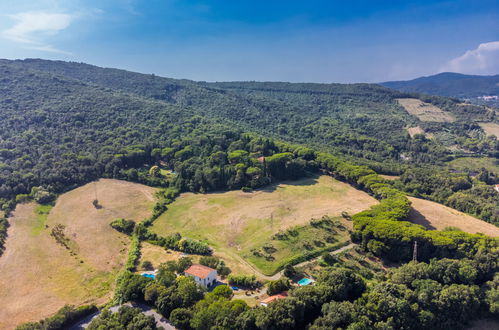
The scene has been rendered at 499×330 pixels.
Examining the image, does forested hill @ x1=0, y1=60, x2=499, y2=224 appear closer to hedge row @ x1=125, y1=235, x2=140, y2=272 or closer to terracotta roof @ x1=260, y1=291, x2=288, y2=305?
hedge row @ x1=125, y1=235, x2=140, y2=272

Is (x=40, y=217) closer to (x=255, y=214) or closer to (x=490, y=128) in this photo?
(x=255, y=214)

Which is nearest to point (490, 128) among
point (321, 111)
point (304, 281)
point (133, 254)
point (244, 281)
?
point (321, 111)

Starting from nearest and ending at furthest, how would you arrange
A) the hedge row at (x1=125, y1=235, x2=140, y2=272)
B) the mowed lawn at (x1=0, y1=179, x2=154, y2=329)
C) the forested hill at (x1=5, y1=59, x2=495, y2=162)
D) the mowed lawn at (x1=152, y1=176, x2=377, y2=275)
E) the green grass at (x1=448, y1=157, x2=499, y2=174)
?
the mowed lawn at (x1=0, y1=179, x2=154, y2=329), the hedge row at (x1=125, y1=235, x2=140, y2=272), the mowed lawn at (x1=152, y1=176, x2=377, y2=275), the green grass at (x1=448, y1=157, x2=499, y2=174), the forested hill at (x1=5, y1=59, x2=495, y2=162)

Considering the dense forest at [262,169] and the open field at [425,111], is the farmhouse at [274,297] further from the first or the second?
the open field at [425,111]

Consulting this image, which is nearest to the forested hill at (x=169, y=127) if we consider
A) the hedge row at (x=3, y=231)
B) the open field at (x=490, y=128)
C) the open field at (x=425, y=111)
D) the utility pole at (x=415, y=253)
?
the open field at (x=425, y=111)

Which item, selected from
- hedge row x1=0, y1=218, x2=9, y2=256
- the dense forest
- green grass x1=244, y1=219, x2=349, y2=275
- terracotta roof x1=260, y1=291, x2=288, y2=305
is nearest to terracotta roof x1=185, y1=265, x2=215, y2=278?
the dense forest

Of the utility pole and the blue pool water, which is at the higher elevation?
the utility pole
